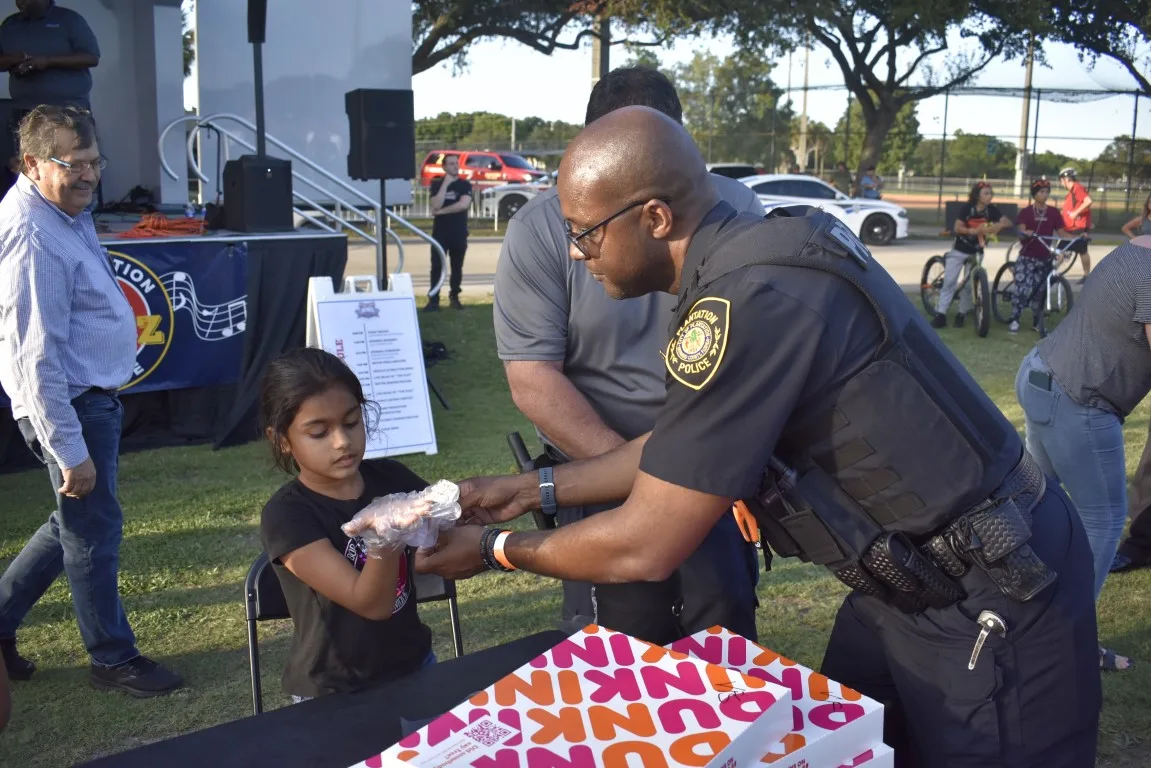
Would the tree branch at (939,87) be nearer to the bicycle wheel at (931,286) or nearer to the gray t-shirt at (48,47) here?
the bicycle wheel at (931,286)

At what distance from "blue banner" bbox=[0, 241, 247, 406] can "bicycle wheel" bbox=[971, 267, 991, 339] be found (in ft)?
27.3

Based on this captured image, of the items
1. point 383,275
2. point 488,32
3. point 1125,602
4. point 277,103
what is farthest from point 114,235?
point 488,32

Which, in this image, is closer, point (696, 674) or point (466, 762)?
point (466, 762)

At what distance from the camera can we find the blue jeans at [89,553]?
376cm

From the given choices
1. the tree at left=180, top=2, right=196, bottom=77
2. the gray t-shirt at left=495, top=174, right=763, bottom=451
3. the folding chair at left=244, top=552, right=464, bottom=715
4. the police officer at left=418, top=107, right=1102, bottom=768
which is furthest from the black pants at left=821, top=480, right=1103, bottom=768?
the tree at left=180, top=2, right=196, bottom=77

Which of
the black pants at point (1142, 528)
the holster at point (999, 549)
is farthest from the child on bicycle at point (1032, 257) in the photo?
the holster at point (999, 549)

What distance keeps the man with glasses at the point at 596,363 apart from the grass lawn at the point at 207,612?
164 centimetres

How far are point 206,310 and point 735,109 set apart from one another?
38829 mm

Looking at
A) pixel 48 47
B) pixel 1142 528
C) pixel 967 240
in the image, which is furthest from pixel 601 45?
pixel 1142 528

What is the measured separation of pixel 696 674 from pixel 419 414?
5741 mm

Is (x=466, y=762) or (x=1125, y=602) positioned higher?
(x=466, y=762)

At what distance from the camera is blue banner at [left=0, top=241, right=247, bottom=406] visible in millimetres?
6930

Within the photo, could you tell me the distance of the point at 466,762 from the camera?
158 centimetres

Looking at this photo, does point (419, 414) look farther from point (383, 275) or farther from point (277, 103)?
point (277, 103)
